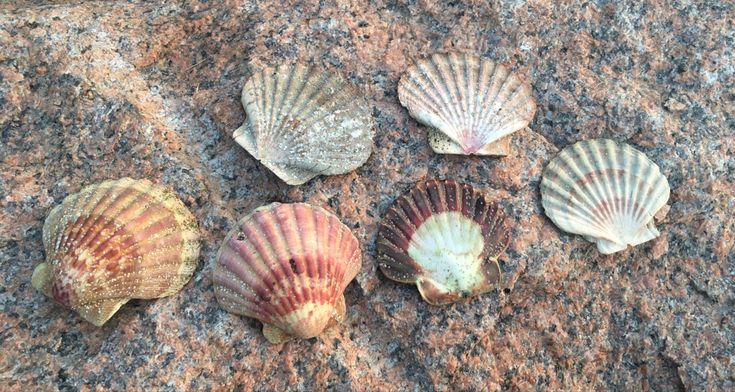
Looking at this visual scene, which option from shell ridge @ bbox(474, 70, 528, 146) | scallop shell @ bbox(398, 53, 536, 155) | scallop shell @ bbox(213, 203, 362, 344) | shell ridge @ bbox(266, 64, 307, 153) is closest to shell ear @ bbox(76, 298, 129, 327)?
scallop shell @ bbox(213, 203, 362, 344)

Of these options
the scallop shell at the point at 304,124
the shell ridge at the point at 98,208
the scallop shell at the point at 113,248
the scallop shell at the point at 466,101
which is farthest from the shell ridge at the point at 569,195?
the shell ridge at the point at 98,208

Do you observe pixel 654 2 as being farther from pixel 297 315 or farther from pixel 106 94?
pixel 106 94

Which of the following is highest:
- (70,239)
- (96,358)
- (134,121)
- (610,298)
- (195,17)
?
(195,17)

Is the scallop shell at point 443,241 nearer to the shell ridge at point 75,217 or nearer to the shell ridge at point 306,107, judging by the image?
the shell ridge at point 306,107

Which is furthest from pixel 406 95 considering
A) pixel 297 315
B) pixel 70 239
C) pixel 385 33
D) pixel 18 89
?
pixel 18 89

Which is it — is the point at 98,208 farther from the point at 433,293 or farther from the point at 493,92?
the point at 493,92

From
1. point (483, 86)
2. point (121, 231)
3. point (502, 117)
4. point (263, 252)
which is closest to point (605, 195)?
point (502, 117)

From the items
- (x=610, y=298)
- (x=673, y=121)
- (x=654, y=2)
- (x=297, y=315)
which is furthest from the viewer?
(x=654, y=2)
